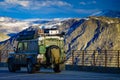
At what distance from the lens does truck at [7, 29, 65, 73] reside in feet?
97.6

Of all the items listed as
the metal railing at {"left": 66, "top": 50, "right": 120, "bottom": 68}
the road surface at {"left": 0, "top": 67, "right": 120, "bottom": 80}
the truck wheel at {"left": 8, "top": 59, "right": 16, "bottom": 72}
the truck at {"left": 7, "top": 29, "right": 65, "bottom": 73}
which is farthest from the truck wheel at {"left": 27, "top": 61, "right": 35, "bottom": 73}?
the metal railing at {"left": 66, "top": 50, "right": 120, "bottom": 68}

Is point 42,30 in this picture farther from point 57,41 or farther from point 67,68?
point 67,68

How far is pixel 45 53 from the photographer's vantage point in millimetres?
29859

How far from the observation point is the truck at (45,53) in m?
29.8

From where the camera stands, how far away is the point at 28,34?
104 ft

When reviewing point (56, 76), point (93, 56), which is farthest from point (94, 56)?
point (56, 76)

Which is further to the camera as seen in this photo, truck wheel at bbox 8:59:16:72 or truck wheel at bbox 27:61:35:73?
truck wheel at bbox 8:59:16:72

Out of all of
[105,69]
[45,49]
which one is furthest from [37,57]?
[105,69]

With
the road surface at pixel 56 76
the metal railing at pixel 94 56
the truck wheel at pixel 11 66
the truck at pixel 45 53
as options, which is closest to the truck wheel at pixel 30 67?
the truck at pixel 45 53

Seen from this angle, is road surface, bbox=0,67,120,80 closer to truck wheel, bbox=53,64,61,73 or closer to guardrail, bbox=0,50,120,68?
truck wheel, bbox=53,64,61,73

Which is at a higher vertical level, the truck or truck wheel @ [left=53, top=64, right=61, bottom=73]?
the truck

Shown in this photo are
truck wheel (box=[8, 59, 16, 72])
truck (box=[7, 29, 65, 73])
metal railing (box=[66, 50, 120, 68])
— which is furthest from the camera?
metal railing (box=[66, 50, 120, 68])

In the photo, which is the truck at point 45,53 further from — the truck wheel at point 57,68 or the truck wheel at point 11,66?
the truck wheel at point 11,66

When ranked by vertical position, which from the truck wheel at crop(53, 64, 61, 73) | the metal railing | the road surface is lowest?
the road surface
